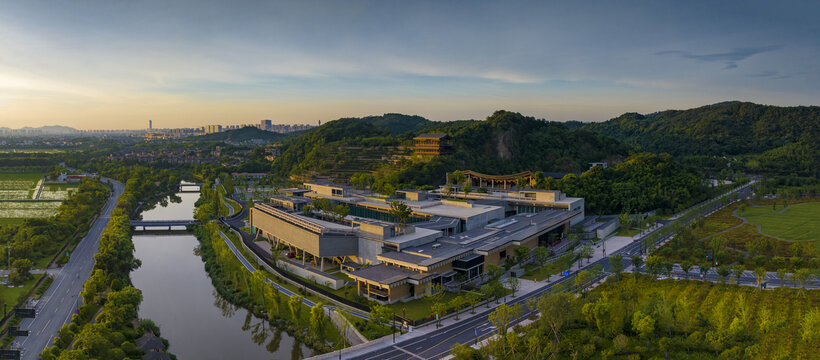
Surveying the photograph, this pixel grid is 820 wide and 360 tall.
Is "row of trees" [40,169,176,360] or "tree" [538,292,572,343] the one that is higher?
"tree" [538,292,572,343]

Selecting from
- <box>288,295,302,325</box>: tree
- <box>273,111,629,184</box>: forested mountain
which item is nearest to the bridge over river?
<box>273,111,629,184</box>: forested mountain

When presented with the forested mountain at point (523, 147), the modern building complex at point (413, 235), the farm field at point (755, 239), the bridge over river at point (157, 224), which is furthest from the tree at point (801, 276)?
the bridge over river at point (157, 224)

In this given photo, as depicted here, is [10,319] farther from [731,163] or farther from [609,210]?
[731,163]

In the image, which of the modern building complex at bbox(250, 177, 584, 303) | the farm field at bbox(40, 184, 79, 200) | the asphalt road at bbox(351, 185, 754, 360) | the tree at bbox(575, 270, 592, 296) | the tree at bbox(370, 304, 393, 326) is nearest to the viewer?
the asphalt road at bbox(351, 185, 754, 360)

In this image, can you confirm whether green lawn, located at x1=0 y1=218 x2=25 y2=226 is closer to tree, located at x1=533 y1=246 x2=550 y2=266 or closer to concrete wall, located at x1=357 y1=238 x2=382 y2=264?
concrete wall, located at x1=357 y1=238 x2=382 y2=264

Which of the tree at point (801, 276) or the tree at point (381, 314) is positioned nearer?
the tree at point (381, 314)

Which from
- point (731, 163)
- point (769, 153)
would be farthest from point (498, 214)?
point (769, 153)

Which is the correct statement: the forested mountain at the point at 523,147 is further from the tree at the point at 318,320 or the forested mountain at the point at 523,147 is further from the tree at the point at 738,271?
the tree at the point at 318,320
